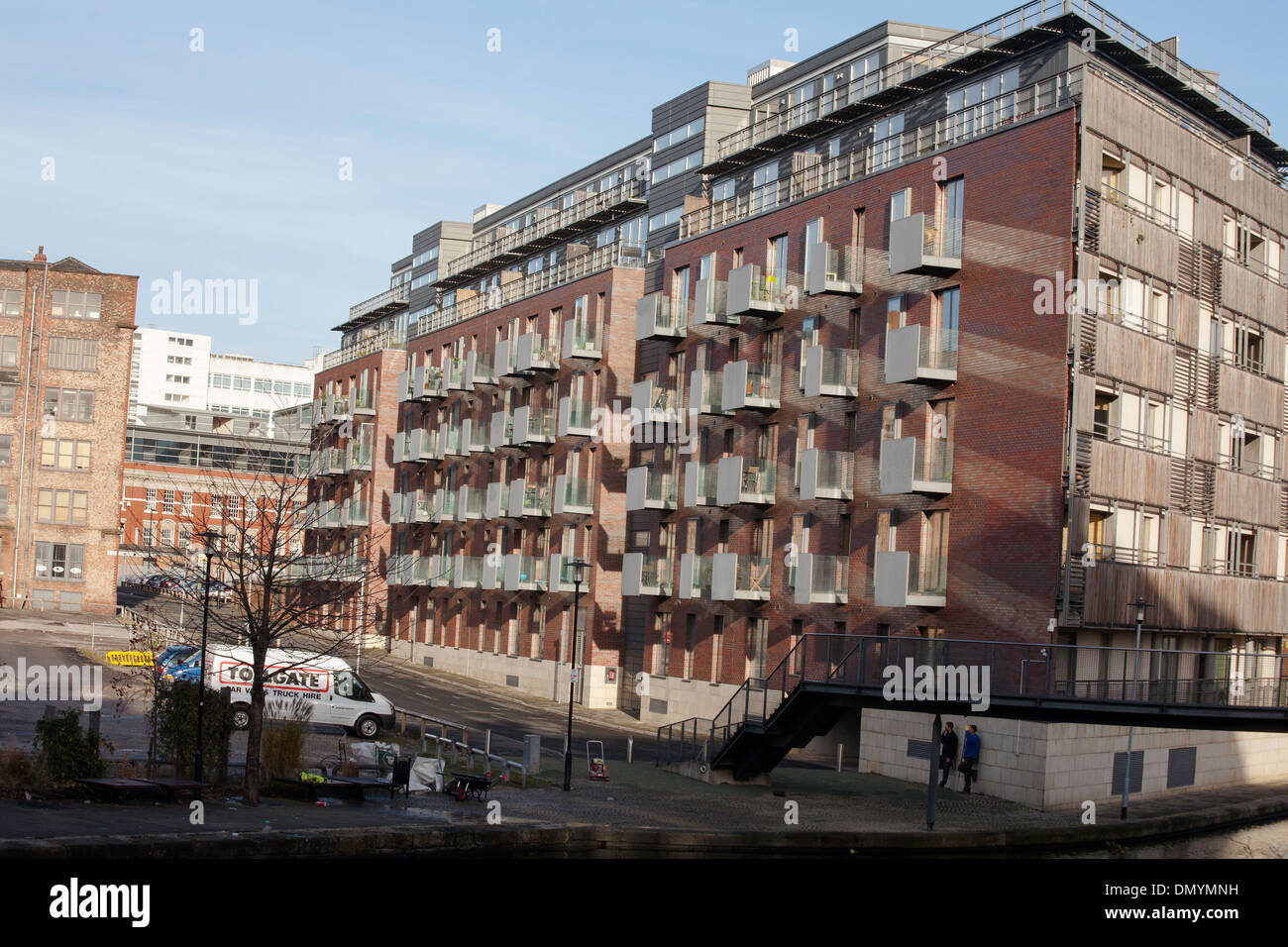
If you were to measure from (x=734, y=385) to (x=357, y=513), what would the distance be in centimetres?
3612

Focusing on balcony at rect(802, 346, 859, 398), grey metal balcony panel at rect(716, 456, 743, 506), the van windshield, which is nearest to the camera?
the van windshield

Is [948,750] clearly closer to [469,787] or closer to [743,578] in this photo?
[743,578]

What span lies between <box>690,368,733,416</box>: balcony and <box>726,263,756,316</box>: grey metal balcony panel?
2.65m

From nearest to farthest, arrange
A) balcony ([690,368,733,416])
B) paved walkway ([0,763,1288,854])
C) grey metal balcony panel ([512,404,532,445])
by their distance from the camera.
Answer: paved walkway ([0,763,1288,854]) → balcony ([690,368,733,416]) → grey metal balcony panel ([512,404,532,445])

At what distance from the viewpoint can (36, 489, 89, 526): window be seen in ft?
245

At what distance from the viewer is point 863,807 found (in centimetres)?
3222

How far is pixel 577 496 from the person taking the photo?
57.1 m

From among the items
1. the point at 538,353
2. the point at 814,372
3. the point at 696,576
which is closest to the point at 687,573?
the point at 696,576

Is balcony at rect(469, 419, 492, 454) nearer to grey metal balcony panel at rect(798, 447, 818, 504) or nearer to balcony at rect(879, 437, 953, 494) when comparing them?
grey metal balcony panel at rect(798, 447, 818, 504)

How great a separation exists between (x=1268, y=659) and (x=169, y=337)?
151 metres

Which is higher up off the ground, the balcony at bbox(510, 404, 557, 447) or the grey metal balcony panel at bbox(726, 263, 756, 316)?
the grey metal balcony panel at bbox(726, 263, 756, 316)

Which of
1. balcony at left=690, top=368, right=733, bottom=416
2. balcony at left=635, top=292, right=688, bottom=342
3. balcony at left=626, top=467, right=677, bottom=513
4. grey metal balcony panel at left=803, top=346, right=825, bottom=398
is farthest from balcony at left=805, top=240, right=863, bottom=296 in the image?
balcony at left=626, top=467, right=677, bottom=513

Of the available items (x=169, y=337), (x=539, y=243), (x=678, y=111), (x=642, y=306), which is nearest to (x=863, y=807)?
(x=642, y=306)
